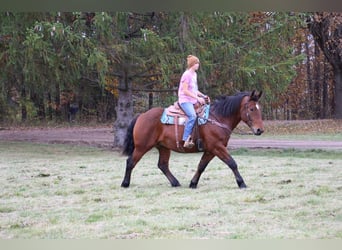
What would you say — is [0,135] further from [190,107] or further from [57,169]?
[190,107]

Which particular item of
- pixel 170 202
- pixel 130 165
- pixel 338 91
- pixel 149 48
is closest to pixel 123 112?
pixel 149 48

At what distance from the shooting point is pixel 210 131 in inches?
249

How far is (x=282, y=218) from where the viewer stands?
14.5 feet

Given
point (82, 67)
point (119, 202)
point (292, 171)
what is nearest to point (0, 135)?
point (82, 67)

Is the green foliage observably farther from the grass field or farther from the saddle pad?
the saddle pad

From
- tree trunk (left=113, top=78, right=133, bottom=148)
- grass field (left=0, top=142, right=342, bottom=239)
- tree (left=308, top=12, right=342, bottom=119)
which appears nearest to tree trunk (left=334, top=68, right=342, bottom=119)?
tree (left=308, top=12, right=342, bottom=119)

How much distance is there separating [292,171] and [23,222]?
4470mm

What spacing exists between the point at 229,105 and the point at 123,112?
19.7ft

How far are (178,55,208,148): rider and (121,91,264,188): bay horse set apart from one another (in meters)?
0.11

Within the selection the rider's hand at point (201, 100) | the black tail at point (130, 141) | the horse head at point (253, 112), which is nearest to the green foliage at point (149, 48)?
the black tail at point (130, 141)

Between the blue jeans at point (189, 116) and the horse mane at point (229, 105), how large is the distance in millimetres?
332

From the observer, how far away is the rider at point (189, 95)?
6.04 meters

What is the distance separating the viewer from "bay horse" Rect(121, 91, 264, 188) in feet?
20.5

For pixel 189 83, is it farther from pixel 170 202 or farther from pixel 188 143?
pixel 170 202
